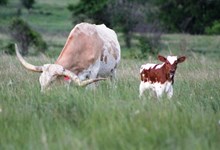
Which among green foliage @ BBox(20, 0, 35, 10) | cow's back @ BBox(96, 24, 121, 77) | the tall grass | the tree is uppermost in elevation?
the tall grass

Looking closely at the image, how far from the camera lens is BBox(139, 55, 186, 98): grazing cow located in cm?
994

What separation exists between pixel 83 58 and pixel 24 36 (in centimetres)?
1799

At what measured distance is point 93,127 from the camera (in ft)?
22.3

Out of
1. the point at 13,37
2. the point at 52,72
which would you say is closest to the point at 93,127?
the point at 52,72

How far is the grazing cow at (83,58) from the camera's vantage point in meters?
10.6

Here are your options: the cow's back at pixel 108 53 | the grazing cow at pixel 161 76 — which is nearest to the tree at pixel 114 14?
the cow's back at pixel 108 53

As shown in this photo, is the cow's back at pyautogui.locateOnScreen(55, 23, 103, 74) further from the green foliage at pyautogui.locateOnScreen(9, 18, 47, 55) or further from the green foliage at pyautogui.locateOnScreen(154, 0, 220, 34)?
the green foliage at pyautogui.locateOnScreen(154, 0, 220, 34)

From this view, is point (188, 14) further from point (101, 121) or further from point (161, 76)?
point (101, 121)

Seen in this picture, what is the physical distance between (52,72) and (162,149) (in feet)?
15.8

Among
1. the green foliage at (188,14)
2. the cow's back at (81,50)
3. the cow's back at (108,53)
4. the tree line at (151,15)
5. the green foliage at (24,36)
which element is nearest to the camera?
the cow's back at (81,50)

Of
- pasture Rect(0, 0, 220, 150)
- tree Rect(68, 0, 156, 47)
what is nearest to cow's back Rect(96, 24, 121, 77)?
pasture Rect(0, 0, 220, 150)

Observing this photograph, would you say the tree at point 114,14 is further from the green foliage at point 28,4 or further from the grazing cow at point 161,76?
the grazing cow at point 161,76

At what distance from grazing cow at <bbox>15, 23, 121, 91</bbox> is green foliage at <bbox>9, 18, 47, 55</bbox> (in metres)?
16.7

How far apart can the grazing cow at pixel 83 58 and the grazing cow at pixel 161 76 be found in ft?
3.43
